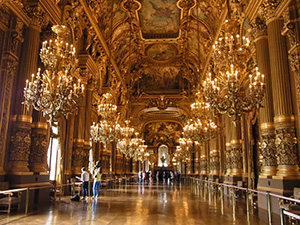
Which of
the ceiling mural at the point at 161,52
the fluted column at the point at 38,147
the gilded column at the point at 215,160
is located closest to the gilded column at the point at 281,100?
the fluted column at the point at 38,147

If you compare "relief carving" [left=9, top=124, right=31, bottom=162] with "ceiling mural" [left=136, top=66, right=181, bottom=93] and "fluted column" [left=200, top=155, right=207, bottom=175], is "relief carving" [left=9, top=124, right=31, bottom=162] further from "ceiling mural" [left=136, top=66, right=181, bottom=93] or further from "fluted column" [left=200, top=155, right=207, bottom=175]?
"ceiling mural" [left=136, top=66, right=181, bottom=93]

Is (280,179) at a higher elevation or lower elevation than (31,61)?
lower

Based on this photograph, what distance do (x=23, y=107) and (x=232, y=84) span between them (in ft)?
19.9

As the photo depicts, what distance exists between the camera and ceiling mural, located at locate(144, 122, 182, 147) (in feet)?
135

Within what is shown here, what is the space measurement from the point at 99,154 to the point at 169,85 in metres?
12.2

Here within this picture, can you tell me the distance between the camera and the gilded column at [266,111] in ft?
27.2

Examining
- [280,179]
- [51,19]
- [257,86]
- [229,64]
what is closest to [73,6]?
[51,19]

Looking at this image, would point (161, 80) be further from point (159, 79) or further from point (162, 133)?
point (162, 133)

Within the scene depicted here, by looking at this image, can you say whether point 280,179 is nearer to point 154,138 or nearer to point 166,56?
point 166,56

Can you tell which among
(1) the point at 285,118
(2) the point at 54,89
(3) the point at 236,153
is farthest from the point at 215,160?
(2) the point at 54,89

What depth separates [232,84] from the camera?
6.51 metres

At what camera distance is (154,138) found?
152 feet

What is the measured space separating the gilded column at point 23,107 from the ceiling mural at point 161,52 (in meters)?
14.8

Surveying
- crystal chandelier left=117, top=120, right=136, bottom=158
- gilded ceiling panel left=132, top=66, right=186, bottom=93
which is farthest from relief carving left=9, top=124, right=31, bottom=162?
gilded ceiling panel left=132, top=66, right=186, bottom=93
